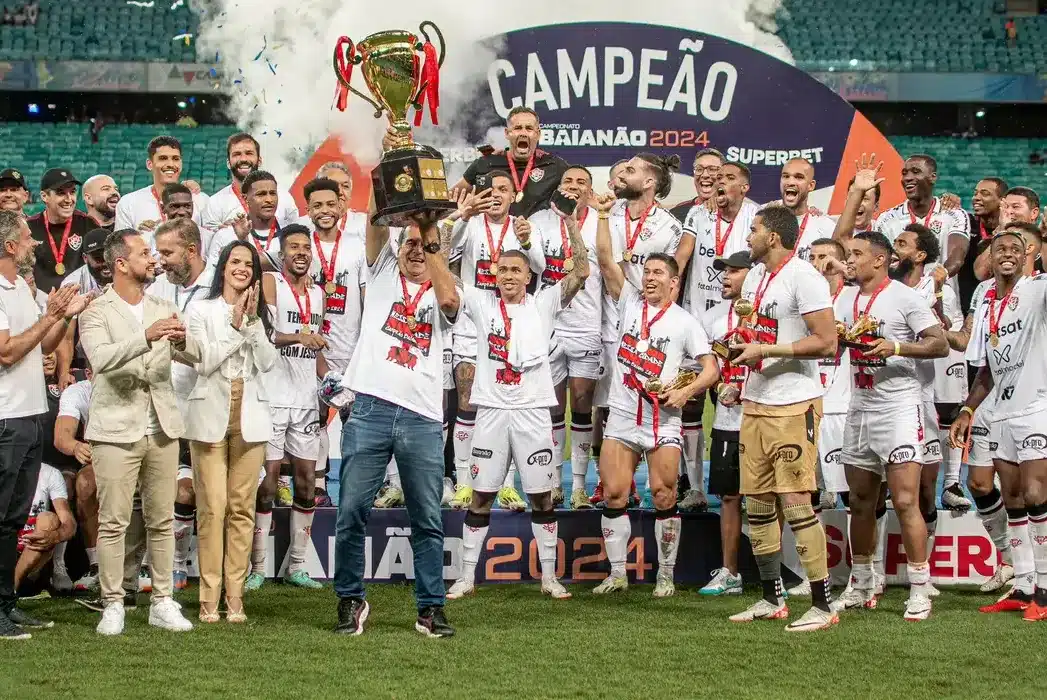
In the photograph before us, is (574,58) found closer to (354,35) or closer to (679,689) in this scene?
(354,35)

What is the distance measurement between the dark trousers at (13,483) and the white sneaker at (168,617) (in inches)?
26.7

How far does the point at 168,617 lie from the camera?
20.5 feet

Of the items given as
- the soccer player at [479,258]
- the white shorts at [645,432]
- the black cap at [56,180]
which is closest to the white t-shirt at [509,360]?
the white shorts at [645,432]

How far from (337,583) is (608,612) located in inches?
60.9

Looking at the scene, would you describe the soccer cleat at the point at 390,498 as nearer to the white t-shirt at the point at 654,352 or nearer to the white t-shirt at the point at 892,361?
the white t-shirt at the point at 654,352

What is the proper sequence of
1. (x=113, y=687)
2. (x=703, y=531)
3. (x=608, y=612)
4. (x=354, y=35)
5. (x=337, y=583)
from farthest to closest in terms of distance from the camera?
(x=354, y=35), (x=703, y=531), (x=608, y=612), (x=337, y=583), (x=113, y=687)

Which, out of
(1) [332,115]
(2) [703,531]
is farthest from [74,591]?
(1) [332,115]

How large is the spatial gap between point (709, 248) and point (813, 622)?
286cm

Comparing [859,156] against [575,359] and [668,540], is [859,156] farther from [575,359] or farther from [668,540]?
[668,540]

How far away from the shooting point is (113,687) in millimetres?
→ 5238

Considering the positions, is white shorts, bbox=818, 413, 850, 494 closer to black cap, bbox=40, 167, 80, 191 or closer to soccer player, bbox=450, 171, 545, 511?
soccer player, bbox=450, 171, 545, 511

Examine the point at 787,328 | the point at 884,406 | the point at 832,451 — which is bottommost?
the point at 832,451

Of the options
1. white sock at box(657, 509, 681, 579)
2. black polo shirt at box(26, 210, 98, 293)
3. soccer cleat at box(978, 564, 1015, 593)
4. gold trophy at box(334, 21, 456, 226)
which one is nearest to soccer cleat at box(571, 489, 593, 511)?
white sock at box(657, 509, 681, 579)

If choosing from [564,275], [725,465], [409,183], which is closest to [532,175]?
[564,275]
